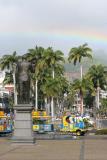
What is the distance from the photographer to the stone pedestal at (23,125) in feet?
100

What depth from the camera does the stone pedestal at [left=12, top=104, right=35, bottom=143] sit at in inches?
1203

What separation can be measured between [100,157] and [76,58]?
277 feet

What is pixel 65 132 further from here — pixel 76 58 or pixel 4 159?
pixel 76 58

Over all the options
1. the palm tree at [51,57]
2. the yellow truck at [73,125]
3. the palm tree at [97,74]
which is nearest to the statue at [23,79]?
the yellow truck at [73,125]

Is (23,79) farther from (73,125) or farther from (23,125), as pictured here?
(73,125)

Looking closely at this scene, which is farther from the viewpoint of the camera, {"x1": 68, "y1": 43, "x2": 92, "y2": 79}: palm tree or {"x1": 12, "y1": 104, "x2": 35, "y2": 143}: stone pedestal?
{"x1": 68, "y1": 43, "x2": 92, "y2": 79}: palm tree

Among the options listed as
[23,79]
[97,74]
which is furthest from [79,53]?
[23,79]

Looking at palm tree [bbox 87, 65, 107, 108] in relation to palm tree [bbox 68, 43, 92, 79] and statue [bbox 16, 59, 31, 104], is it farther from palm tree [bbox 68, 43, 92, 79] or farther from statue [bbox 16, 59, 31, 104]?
statue [bbox 16, 59, 31, 104]

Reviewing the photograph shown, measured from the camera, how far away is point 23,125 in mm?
30609

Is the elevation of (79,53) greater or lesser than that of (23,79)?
greater

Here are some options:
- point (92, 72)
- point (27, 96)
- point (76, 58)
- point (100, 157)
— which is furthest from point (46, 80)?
point (100, 157)

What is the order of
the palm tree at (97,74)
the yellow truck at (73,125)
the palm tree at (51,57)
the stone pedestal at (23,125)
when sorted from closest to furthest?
the stone pedestal at (23,125) → the yellow truck at (73,125) → the palm tree at (51,57) → the palm tree at (97,74)

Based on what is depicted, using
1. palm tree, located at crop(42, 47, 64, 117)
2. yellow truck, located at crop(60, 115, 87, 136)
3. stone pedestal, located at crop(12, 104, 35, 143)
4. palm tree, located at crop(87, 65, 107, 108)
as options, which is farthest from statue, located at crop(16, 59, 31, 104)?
palm tree, located at crop(87, 65, 107, 108)

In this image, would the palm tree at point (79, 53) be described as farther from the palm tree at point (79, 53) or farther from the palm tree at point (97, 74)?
the palm tree at point (97, 74)
